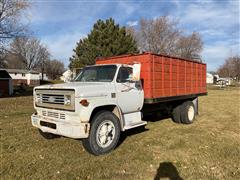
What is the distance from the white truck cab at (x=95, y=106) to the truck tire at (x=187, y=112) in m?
3.12

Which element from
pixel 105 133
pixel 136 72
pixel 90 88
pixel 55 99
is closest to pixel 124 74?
pixel 136 72

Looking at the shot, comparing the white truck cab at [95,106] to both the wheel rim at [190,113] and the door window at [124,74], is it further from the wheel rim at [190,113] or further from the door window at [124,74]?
the wheel rim at [190,113]

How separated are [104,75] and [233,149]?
4.00 metres

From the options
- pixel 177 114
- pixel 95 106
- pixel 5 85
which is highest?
pixel 5 85

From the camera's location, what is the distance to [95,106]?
5.59 metres

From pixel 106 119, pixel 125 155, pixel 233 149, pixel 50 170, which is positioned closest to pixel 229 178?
pixel 233 149

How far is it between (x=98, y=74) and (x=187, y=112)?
179 inches

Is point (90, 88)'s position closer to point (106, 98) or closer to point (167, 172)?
point (106, 98)

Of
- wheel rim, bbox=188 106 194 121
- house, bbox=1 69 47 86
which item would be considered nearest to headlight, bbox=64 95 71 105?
wheel rim, bbox=188 106 194 121

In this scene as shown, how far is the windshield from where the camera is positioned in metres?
6.66

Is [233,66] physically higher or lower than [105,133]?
higher

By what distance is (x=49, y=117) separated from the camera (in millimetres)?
6004

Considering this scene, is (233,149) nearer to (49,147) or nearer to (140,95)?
(140,95)

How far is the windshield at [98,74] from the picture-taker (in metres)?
6.66
